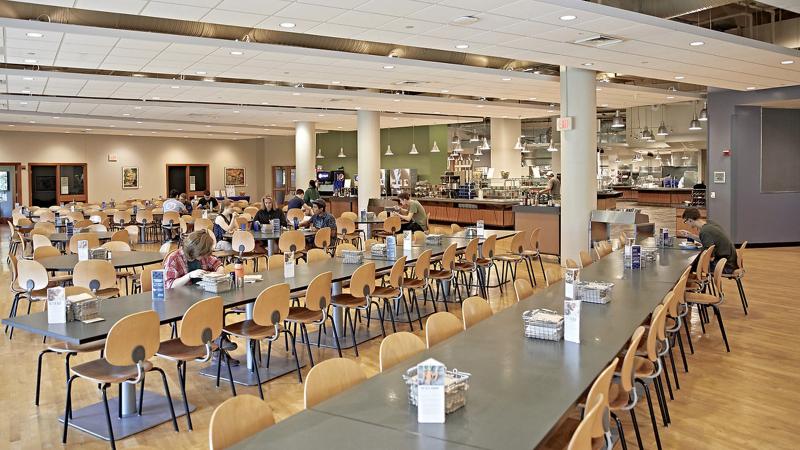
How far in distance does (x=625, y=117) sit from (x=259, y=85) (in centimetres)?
1441

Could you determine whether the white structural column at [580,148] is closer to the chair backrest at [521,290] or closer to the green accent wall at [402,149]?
the chair backrest at [521,290]

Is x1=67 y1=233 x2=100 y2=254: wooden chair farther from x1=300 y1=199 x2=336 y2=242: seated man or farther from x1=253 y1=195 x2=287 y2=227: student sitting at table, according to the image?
x1=300 y1=199 x2=336 y2=242: seated man

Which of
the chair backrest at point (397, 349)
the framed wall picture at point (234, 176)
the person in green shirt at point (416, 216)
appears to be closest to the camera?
the chair backrest at point (397, 349)

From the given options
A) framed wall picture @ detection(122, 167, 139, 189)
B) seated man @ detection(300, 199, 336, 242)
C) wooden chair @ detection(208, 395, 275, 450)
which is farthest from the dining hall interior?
framed wall picture @ detection(122, 167, 139, 189)

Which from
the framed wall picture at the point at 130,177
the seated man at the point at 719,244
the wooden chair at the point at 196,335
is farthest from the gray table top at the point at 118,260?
the framed wall picture at the point at 130,177

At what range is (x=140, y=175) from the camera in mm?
23250

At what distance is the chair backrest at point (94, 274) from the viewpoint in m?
5.97

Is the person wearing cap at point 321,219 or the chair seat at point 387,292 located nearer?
the chair seat at point 387,292

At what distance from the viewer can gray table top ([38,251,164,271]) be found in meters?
6.59

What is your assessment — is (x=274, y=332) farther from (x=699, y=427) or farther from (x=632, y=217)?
(x=632, y=217)

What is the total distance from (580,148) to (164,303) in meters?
7.39

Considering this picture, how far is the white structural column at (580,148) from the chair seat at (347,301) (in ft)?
17.3

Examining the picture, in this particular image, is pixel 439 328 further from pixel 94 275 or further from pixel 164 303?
pixel 94 275

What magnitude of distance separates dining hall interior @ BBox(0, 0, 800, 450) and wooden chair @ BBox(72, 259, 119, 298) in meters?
0.02
